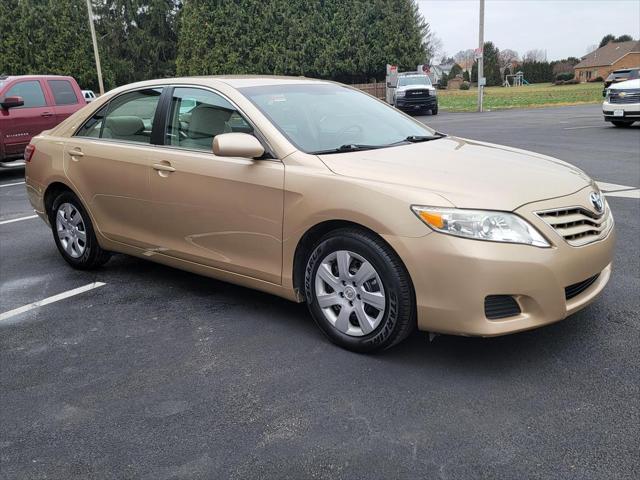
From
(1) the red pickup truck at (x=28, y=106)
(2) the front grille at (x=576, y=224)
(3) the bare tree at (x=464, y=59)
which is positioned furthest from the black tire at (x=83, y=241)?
(3) the bare tree at (x=464, y=59)

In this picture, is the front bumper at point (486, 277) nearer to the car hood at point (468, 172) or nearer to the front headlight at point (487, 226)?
the front headlight at point (487, 226)

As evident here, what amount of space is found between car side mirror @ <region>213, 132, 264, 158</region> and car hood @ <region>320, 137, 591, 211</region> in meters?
0.42

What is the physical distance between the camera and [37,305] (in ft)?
15.9

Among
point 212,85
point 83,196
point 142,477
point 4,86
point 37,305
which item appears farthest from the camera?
point 4,86

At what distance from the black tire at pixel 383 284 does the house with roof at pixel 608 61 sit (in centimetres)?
9856

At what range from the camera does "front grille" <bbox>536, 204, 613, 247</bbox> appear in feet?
11.0

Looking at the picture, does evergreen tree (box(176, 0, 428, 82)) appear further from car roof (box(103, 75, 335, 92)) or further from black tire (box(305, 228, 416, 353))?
black tire (box(305, 228, 416, 353))

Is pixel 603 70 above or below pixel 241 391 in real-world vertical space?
above

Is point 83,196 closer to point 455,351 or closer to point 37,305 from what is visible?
point 37,305


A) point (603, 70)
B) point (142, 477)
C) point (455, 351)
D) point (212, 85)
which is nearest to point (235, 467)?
point (142, 477)

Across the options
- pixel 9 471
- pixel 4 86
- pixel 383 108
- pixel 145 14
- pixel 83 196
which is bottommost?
pixel 9 471

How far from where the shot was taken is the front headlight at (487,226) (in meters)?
3.21

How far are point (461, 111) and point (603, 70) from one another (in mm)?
71030

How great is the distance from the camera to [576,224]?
348cm
